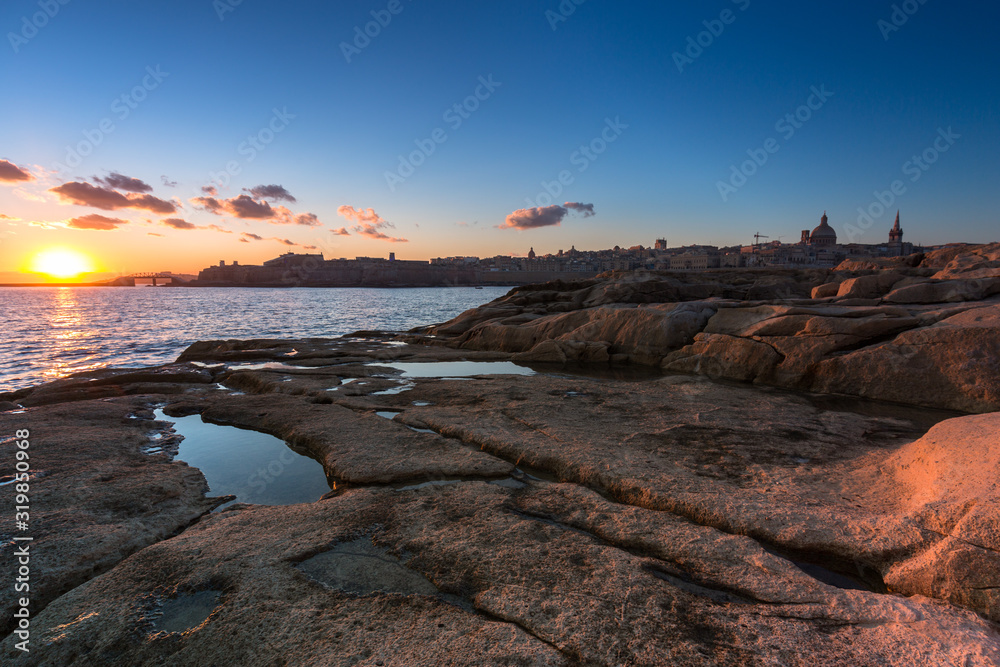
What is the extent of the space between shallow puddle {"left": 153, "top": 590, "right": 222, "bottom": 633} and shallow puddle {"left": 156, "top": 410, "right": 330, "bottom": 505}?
172 centimetres

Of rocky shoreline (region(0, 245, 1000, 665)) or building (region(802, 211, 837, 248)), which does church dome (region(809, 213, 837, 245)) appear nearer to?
building (region(802, 211, 837, 248))

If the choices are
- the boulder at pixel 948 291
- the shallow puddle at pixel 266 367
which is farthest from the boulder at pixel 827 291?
the shallow puddle at pixel 266 367

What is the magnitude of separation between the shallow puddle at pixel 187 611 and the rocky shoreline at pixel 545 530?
0.02 meters

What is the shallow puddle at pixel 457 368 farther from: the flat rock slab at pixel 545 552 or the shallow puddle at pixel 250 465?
the flat rock slab at pixel 545 552

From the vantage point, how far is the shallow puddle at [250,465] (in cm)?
474

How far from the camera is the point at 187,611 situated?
264 cm

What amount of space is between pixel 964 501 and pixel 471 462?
4.12 meters

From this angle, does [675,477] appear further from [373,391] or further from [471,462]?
[373,391]

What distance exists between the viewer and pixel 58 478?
175 inches

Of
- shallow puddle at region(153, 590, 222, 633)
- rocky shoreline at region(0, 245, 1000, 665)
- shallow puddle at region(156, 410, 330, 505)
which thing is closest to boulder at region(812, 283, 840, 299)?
rocky shoreline at region(0, 245, 1000, 665)

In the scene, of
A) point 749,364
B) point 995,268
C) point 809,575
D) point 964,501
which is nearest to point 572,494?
point 809,575

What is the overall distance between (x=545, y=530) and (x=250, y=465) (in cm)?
396

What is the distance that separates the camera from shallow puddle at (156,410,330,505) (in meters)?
4.74

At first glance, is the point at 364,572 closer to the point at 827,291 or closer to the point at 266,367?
the point at 266,367
